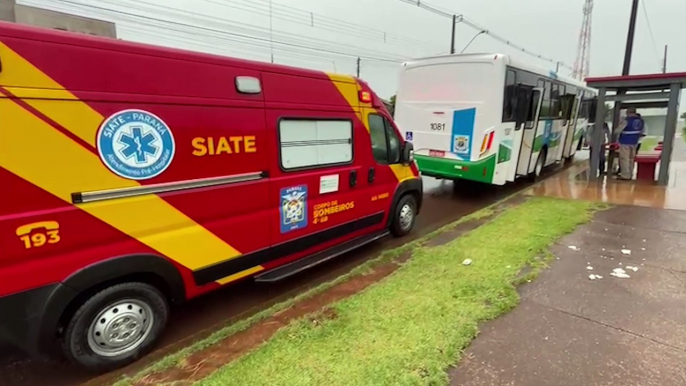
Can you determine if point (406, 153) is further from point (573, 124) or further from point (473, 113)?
point (573, 124)

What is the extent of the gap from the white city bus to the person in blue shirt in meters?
2.03

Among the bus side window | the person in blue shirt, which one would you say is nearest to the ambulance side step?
the bus side window

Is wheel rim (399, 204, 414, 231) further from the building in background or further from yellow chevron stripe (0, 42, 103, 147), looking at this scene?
the building in background

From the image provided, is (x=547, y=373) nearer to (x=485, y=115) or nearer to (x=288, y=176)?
(x=288, y=176)

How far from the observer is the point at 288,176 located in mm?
4129

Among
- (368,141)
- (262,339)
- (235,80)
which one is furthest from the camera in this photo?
(368,141)

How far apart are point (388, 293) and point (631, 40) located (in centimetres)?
1503

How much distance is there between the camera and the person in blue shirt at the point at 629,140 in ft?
32.2

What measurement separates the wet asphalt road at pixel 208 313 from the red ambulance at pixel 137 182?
27 centimetres

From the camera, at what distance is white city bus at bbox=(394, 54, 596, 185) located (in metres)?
8.06

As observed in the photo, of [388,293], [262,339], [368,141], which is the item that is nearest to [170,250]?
[262,339]

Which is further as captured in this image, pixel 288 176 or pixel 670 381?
pixel 288 176

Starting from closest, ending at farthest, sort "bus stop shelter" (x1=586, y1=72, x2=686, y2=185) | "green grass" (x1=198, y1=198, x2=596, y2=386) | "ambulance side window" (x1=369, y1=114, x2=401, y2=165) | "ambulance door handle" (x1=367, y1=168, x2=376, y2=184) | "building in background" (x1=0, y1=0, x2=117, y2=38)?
"green grass" (x1=198, y1=198, x2=596, y2=386)
"ambulance door handle" (x1=367, y1=168, x2=376, y2=184)
"ambulance side window" (x1=369, y1=114, x2=401, y2=165)
"bus stop shelter" (x1=586, y1=72, x2=686, y2=185)
"building in background" (x1=0, y1=0, x2=117, y2=38)

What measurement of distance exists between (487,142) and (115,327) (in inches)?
290
